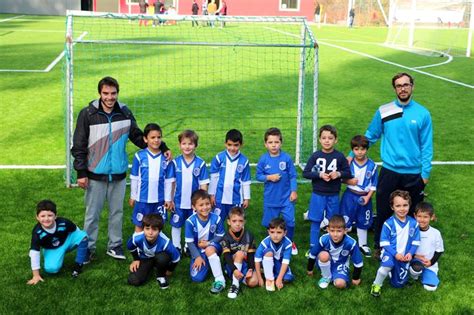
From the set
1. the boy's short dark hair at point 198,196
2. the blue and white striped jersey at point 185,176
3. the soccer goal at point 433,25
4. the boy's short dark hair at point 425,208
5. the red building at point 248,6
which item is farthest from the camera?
the red building at point 248,6

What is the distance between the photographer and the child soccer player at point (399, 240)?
17.9 feet

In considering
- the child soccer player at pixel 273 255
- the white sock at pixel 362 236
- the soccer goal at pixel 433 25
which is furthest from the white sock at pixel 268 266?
the soccer goal at pixel 433 25

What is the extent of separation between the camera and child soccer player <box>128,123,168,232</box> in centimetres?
605

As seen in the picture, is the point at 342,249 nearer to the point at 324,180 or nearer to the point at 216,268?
the point at 324,180

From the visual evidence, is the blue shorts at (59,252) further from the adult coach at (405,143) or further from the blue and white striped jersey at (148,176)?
the adult coach at (405,143)

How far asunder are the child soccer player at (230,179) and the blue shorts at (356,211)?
115 cm

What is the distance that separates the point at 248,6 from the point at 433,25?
22.0 meters

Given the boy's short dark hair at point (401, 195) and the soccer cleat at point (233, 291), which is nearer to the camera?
the soccer cleat at point (233, 291)

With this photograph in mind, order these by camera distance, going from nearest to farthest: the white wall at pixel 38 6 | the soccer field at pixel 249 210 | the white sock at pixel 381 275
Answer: the soccer field at pixel 249 210, the white sock at pixel 381 275, the white wall at pixel 38 6

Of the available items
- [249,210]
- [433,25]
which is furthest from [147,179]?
Result: [433,25]

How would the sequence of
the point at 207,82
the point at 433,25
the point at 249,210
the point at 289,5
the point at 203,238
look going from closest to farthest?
the point at 203,238, the point at 249,210, the point at 207,82, the point at 433,25, the point at 289,5

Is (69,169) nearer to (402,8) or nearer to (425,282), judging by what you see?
(425,282)

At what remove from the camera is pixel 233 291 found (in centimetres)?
535

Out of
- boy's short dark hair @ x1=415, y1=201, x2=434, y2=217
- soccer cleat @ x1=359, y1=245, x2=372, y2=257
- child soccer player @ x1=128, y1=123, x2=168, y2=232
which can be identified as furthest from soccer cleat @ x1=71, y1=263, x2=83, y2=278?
boy's short dark hair @ x1=415, y1=201, x2=434, y2=217
